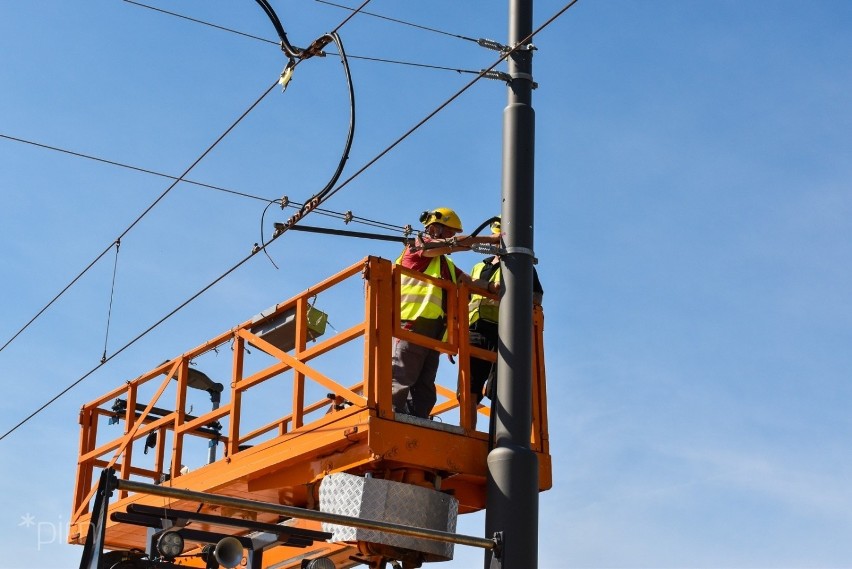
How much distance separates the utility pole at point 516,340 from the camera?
9.27m

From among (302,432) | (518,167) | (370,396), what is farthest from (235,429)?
(518,167)

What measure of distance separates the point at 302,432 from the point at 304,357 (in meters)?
0.61

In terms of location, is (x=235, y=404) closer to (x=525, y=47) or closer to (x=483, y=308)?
(x=483, y=308)

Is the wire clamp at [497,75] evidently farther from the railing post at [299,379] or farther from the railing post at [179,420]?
the railing post at [179,420]

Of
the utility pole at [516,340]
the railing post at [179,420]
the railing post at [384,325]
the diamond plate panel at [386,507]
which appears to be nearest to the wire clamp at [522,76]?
the utility pole at [516,340]

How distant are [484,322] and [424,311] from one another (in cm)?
80

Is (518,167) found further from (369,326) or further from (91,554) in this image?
(91,554)

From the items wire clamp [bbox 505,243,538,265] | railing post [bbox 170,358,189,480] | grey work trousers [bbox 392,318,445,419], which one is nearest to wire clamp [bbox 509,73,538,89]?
wire clamp [bbox 505,243,538,265]

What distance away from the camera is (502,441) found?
9.70 meters

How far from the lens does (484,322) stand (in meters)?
11.4

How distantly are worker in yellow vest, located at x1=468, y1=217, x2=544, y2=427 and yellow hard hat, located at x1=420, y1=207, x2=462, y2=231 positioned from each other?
38 centimetres

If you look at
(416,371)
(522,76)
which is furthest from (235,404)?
(522,76)

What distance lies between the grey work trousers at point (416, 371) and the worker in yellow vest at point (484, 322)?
359 mm

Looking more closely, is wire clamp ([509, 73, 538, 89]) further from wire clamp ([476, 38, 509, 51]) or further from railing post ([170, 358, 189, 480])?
railing post ([170, 358, 189, 480])
